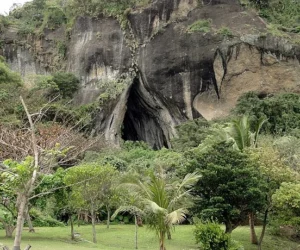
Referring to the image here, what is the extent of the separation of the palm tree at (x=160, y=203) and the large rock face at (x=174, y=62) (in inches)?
683

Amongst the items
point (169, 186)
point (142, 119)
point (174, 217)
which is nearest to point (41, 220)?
point (169, 186)

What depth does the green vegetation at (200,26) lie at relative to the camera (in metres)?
29.2

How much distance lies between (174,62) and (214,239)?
63.3 ft

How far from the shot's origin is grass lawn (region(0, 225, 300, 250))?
42.1 ft

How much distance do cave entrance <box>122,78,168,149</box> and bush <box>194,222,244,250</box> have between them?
66.8ft

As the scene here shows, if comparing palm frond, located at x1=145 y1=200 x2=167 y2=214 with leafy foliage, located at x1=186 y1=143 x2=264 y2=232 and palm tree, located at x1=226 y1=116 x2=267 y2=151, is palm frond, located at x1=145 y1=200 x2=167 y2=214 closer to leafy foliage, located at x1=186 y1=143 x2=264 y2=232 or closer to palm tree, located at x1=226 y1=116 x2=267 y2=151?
leafy foliage, located at x1=186 y1=143 x2=264 y2=232

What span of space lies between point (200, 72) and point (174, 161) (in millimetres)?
10867

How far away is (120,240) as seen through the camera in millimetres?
15195

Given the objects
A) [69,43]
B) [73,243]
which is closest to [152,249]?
[73,243]

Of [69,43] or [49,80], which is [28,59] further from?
[49,80]

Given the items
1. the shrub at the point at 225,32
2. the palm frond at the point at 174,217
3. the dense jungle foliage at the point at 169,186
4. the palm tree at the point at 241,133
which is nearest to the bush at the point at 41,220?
the dense jungle foliage at the point at 169,186

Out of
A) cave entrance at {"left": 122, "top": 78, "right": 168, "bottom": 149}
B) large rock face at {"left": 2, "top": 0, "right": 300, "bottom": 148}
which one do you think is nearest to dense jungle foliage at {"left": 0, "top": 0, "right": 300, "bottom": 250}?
large rock face at {"left": 2, "top": 0, "right": 300, "bottom": 148}

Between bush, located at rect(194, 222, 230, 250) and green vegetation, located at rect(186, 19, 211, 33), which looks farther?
green vegetation, located at rect(186, 19, 211, 33)

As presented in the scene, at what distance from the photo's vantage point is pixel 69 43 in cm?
3462
